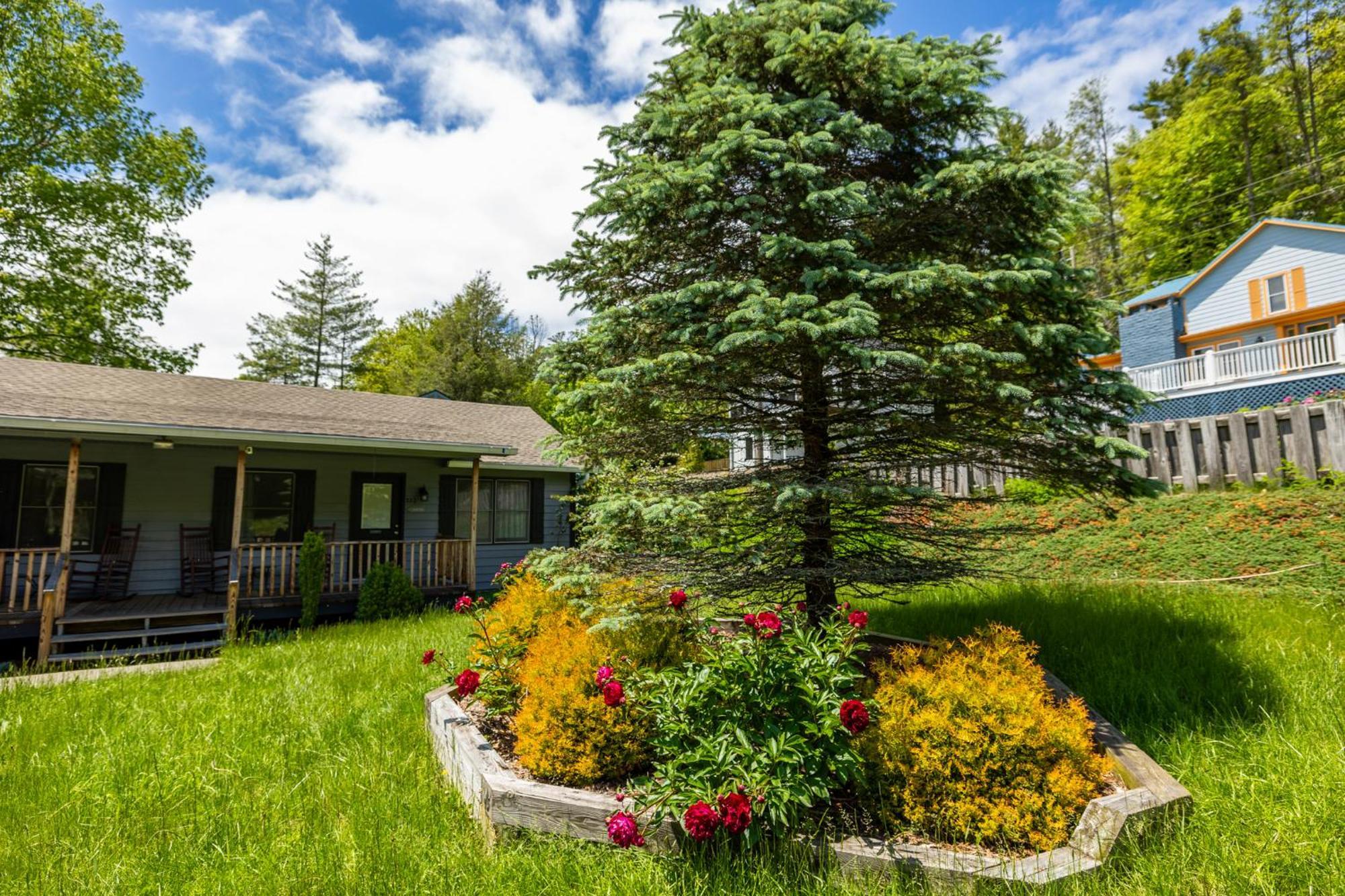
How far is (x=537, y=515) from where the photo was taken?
13062mm

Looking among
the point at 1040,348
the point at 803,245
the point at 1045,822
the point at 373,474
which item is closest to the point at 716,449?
the point at 803,245

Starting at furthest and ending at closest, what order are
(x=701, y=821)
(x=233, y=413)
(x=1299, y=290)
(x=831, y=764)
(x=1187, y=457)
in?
(x=1299, y=290)
(x=233, y=413)
(x=1187, y=457)
(x=831, y=764)
(x=701, y=821)

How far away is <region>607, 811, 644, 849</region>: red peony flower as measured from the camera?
2.36m

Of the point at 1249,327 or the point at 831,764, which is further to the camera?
the point at 1249,327

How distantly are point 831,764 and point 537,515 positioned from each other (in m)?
11.1

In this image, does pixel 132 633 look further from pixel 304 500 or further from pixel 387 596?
pixel 304 500

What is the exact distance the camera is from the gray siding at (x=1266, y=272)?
59.3 feet

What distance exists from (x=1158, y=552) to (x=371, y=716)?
828 centimetres

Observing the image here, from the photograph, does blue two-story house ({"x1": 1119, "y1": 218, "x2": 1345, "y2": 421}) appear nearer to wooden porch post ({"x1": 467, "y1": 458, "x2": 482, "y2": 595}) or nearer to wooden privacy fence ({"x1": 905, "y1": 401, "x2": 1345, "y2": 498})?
wooden privacy fence ({"x1": 905, "y1": 401, "x2": 1345, "y2": 498})

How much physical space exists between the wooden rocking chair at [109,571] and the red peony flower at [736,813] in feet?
35.3

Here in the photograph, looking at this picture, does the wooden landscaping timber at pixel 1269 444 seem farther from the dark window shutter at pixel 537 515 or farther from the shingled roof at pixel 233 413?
the dark window shutter at pixel 537 515

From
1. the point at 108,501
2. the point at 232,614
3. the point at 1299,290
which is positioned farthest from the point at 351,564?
the point at 1299,290

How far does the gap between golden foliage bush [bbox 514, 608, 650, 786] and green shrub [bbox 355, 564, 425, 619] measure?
6526 millimetres

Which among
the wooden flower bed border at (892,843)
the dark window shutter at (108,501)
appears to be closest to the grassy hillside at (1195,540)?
the wooden flower bed border at (892,843)
